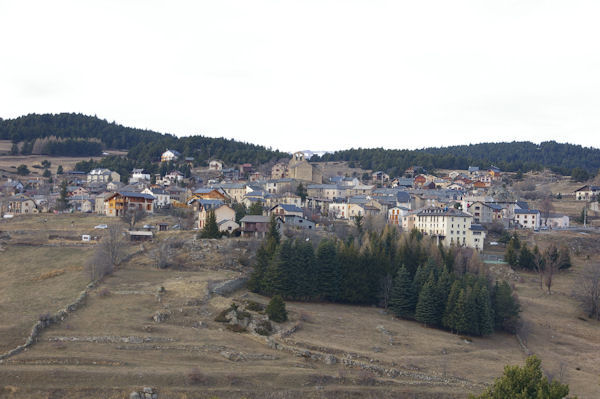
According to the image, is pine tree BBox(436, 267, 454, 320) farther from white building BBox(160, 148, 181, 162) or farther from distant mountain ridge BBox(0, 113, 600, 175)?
white building BBox(160, 148, 181, 162)

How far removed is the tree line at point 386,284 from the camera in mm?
46812

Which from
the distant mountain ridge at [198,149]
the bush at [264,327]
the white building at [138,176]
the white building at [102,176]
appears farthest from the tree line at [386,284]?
the distant mountain ridge at [198,149]

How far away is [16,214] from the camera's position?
75312 mm

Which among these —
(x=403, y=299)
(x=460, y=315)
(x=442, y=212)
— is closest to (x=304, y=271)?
(x=403, y=299)

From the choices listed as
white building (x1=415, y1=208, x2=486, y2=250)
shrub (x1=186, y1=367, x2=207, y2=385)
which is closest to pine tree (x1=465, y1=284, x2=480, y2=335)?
white building (x1=415, y1=208, x2=486, y2=250)

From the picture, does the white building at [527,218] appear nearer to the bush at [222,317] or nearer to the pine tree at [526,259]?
the pine tree at [526,259]

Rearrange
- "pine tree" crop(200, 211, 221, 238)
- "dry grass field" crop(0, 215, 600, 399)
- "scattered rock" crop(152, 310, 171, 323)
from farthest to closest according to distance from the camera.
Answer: "pine tree" crop(200, 211, 221, 238), "scattered rock" crop(152, 310, 171, 323), "dry grass field" crop(0, 215, 600, 399)

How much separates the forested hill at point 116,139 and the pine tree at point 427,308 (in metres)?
87.1

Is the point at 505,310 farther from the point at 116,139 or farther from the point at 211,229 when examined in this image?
the point at 116,139

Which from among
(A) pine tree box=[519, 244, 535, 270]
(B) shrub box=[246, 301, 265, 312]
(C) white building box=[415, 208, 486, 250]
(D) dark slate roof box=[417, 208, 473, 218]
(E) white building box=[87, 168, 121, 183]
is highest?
(E) white building box=[87, 168, 121, 183]

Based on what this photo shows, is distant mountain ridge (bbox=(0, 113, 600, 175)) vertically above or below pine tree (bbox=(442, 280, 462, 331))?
above

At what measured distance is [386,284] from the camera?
51500 millimetres

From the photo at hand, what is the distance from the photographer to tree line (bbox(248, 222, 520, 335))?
46.8 metres

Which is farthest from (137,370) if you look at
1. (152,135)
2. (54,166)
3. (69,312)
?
(152,135)
